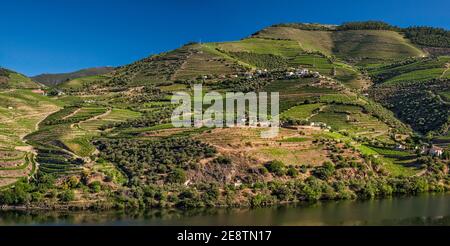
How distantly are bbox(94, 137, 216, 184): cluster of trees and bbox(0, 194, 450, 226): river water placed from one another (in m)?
10.6

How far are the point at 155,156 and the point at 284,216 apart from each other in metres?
28.1

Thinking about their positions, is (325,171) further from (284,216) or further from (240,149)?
(284,216)

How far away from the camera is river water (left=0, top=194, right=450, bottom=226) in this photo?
55781 millimetres

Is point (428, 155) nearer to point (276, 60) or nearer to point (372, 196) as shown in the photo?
point (372, 196)

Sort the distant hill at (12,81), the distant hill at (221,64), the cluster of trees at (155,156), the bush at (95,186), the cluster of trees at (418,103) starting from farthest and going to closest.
Answer: the distant hill at (12,81) → the distant hill at (221,64) → the cluster of trees at (418,103) → the cluster of trees at (155,156) → the bush at (95,186)

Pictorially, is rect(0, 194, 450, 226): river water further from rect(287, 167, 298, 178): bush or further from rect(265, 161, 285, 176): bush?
rect(265, 161, 285, 176): bush

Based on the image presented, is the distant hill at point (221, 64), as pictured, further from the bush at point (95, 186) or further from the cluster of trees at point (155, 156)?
the bush at point (95, 186)

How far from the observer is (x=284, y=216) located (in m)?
59.7

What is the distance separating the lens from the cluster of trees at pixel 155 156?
75.2 metres

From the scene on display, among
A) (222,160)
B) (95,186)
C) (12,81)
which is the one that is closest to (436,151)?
(222,160)

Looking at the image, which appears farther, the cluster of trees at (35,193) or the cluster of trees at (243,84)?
the cluster of trees at (243,84)

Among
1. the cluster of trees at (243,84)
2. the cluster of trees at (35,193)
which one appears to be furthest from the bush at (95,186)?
the cluster of trees at (243,84)

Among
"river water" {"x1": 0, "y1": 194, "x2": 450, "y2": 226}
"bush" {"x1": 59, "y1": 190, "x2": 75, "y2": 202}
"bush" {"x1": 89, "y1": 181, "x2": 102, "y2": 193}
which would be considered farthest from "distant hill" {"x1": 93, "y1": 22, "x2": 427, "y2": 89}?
"river water" {"x1": 0, "y1": 194, "x2": 450, "y2": 226}

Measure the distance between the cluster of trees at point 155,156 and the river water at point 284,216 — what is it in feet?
34.8
